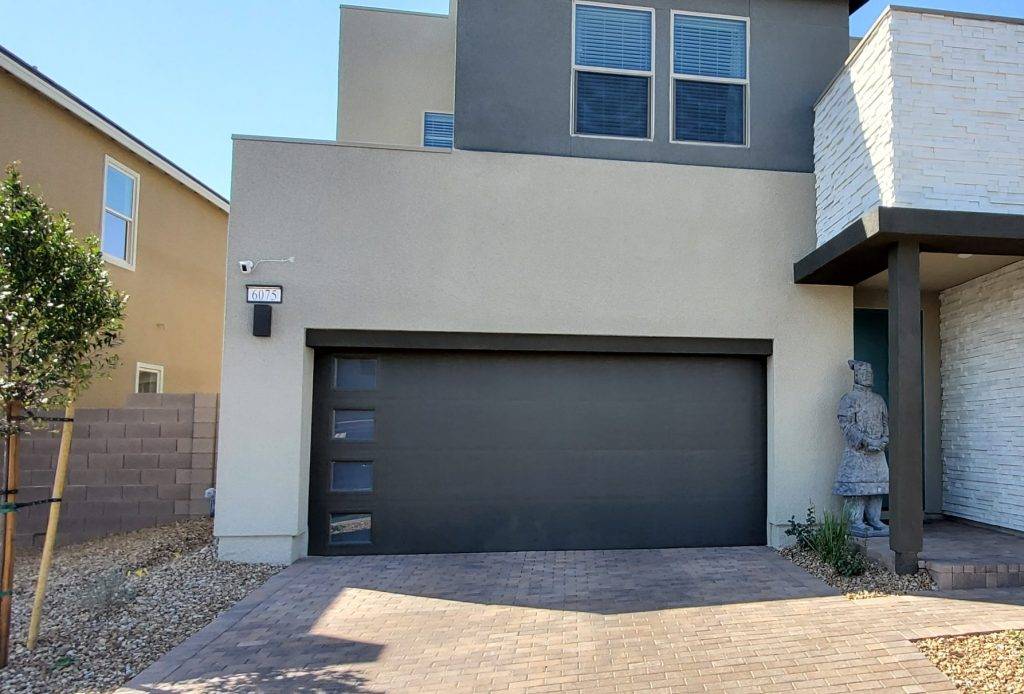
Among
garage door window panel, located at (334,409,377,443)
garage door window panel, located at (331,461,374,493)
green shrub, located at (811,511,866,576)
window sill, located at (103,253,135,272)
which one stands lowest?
green shrub, located at (811,511,866,576)

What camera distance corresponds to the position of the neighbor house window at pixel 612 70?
23.9 ft

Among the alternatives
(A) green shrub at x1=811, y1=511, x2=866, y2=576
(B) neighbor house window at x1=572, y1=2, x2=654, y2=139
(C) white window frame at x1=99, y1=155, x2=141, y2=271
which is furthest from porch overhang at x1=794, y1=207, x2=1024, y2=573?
(C) white window frame at x1=99, y1=155, x2=141, y2=271

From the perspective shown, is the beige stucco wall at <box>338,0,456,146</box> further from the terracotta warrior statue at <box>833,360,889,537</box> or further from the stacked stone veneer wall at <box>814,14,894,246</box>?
the terracotta warrior statue at <box>833,360,889,537</box>

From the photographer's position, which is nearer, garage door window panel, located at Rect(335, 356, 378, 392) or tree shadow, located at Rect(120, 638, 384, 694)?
tree shadow, located at Rect(120, 638, 384, 694)

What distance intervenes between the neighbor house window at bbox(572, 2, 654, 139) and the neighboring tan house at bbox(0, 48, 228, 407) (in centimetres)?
634

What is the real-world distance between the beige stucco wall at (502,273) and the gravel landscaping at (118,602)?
0.62 m

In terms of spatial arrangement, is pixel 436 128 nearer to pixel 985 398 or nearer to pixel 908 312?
pixel 908 312

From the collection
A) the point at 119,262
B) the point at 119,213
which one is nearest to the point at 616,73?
the point at 119,262

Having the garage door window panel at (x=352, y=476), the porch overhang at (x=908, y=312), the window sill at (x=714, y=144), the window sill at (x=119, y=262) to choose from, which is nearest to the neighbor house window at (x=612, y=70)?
the window sill at (x=714, y=144)

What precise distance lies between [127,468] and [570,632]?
5488 millimetres

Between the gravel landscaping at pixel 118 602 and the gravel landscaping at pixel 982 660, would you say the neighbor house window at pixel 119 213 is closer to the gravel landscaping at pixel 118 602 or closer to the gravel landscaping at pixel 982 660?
the gravel landscaping at pixel 118 602

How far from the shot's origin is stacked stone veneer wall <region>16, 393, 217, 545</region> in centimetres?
730

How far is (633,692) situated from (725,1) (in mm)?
7168

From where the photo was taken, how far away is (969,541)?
252 inches
